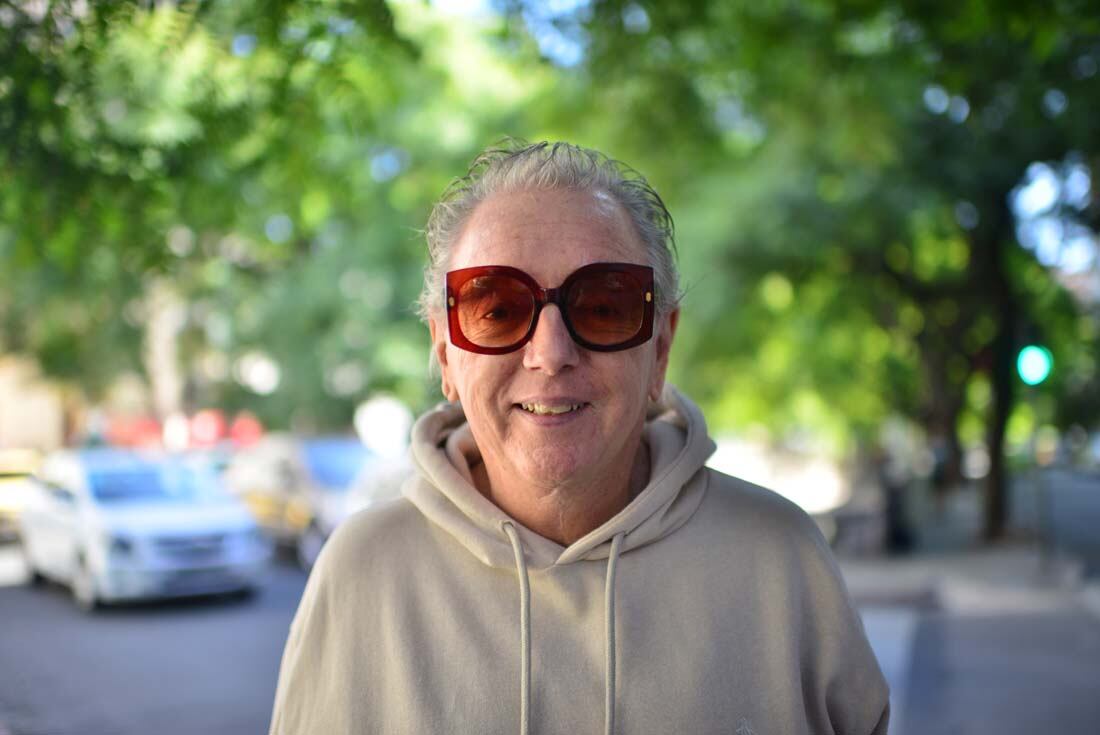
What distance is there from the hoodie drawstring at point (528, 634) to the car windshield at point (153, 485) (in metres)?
13.0

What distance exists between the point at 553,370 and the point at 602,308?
128mm

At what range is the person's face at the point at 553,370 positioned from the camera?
6.44 feet

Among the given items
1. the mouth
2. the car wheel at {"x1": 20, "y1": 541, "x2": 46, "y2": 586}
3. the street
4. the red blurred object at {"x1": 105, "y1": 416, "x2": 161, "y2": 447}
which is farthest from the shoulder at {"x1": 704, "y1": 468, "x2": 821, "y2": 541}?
the red blurred object at {"x1": 105, "y1": 416, "x2": 161, "y2": 447}

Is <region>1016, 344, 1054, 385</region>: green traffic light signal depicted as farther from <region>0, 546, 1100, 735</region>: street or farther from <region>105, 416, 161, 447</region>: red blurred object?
<region>105, 416, 161, 447</region>: red blurred object

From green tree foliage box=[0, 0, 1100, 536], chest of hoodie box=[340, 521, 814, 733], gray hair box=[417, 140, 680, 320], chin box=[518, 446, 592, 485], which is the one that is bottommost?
chest of hoodie box=[340, 521, 814, 733]

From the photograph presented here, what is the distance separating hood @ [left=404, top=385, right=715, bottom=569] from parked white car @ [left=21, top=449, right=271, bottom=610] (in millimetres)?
11784

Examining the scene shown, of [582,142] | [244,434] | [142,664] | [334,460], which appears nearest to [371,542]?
[142,664]

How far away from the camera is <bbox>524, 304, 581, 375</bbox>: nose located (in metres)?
1.94

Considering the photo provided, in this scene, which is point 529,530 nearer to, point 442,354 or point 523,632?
point 523,632

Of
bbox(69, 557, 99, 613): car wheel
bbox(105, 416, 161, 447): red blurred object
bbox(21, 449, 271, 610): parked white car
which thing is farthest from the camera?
bbox(105, 416, 161, 447): red blurred object

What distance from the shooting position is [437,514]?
2.01 m

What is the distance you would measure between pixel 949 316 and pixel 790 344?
5871 mm

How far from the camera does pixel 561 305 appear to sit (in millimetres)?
1955

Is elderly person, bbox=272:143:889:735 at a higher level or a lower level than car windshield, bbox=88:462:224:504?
higher
